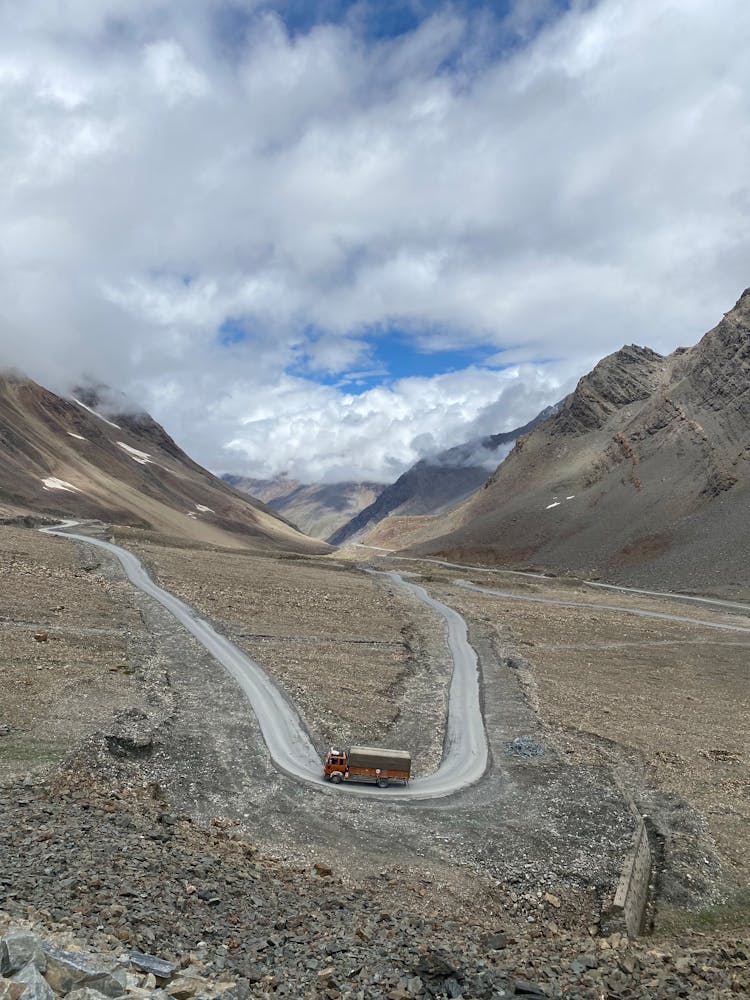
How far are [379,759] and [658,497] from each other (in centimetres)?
13081

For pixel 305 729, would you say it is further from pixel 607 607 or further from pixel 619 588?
pixel 619 588

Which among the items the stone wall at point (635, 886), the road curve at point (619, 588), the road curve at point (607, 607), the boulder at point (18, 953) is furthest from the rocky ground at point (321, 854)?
the road curve at point (619, 588)

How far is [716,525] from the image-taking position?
117 metres

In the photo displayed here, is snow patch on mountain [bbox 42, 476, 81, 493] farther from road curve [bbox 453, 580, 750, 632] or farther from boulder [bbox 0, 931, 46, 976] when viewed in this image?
boulder [bbox 0, 931, 46, 976]

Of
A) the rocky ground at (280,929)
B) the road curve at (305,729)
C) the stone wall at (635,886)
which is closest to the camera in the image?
the rocky ground at (280,929)

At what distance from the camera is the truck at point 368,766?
1008 inches

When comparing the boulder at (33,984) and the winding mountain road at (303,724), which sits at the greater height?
the boulder at (33,984)

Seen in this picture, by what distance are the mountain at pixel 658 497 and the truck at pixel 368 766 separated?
3393 inches

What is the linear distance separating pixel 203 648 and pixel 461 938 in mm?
31333

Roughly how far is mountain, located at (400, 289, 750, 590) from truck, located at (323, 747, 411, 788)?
8617 centimetres

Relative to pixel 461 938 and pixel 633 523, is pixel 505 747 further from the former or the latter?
pixel 633 523

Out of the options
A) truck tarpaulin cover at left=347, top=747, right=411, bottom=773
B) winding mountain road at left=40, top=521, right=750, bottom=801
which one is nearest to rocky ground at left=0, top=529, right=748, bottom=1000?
winding mountain road at left=40, top=521, right=750, bottom=801

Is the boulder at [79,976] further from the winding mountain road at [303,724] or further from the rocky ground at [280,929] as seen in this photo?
the winding mountain road at [303,724]

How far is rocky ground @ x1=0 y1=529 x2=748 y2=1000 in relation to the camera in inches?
523
